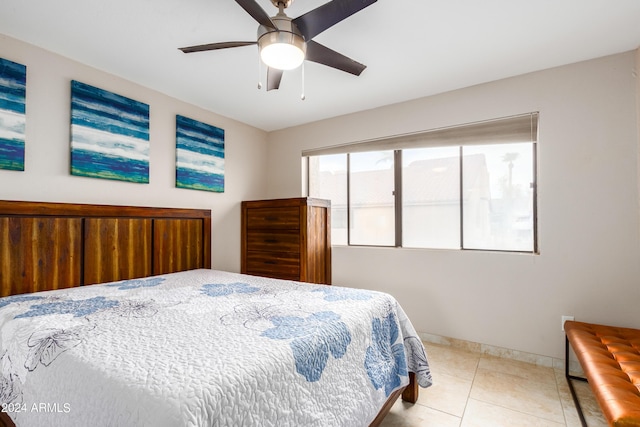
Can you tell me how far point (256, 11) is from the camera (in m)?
1.31

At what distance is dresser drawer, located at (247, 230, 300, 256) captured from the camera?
119 inches

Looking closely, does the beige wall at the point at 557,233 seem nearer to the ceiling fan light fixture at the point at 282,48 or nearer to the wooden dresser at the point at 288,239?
the wooden dresser at the point at 288,239

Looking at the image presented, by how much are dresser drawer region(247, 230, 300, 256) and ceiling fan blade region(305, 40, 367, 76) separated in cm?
165

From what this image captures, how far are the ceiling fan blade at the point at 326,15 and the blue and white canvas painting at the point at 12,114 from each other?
1831 mm

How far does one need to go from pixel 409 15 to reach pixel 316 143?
1935 mm

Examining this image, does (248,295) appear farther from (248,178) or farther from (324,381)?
(248,178)

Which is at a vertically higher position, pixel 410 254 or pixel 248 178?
pixel 248 178

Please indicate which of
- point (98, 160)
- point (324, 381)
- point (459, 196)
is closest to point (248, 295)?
point (324, 381)

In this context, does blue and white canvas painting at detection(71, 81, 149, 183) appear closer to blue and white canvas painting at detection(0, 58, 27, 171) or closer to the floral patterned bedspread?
blue and white canvas painting at detection(0, 58, 27, 171)

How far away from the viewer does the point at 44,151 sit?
2.03 meters

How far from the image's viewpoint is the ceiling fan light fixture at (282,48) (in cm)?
143

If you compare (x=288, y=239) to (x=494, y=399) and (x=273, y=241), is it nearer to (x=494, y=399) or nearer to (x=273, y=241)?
(x=273, y=241)

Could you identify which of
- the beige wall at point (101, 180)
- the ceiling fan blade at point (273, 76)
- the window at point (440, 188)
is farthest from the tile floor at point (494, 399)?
the beige wall at point (101, 180)

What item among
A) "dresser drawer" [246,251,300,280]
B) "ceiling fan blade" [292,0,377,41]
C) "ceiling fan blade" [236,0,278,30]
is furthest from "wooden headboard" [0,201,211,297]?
"ceiling fan blade" [292,0,377,41]
